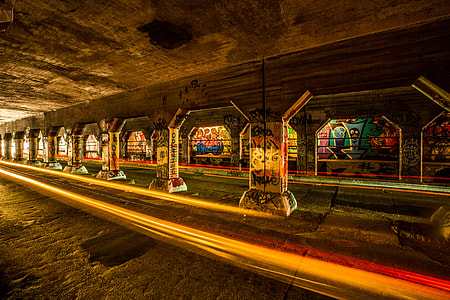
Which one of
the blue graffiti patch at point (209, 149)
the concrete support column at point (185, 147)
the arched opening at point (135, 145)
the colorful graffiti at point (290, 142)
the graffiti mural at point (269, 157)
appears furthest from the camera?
the arched opening at point (135, 145)

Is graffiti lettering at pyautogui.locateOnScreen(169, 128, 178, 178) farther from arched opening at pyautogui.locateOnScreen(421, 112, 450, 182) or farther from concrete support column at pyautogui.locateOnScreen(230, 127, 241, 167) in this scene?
arched opening at pyautogui.locateOnScreen(421, 112, 450, 182)

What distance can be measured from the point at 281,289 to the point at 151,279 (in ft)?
6.39

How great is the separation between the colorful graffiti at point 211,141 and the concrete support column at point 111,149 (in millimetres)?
7520

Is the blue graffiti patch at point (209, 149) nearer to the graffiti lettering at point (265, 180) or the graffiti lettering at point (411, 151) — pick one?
the graffiti lettering at point (265, 180)

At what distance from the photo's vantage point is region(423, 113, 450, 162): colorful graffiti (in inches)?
367

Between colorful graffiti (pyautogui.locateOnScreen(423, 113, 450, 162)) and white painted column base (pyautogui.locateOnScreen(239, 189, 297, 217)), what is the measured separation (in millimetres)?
9263

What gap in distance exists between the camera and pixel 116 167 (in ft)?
36.0

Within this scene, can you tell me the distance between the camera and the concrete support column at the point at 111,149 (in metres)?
10.4

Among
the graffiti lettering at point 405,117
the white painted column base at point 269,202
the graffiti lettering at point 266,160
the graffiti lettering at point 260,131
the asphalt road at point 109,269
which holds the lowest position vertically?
the asphalt road at point 109,269

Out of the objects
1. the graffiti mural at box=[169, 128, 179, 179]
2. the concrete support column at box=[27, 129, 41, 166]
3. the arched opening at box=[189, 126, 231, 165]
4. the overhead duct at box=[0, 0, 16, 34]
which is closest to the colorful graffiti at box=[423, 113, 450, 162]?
the arched opening at box=[189, 126, 231, 165]

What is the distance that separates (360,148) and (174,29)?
1256 cm

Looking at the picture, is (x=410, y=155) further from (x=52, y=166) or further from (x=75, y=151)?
(x=52, y=166)

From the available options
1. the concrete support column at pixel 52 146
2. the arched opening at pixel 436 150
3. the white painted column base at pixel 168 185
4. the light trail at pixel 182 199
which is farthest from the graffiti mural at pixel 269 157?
the concrete support column at pixel 52 146

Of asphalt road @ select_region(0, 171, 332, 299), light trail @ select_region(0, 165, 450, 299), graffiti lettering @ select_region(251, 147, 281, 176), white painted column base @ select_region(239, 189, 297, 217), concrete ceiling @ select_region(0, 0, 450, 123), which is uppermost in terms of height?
concrete ceiling @ select_region(0, 0, 450, 123)
